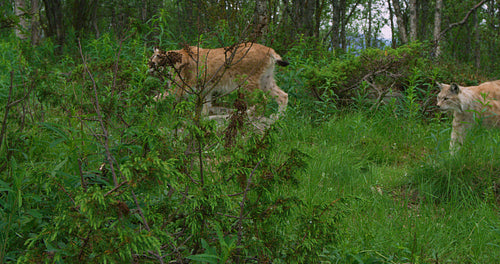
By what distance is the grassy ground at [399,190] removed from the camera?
2.83m

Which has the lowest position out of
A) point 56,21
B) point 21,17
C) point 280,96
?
point 280,96

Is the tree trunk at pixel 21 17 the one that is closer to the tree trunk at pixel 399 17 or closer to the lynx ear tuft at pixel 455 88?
A: the lynx ear tuft at pixel 455 88

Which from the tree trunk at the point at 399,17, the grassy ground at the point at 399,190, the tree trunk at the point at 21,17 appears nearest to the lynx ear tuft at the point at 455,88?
the grassy ground at the point at 399,190

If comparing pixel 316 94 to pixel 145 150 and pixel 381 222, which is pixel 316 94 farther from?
pixel 145 150

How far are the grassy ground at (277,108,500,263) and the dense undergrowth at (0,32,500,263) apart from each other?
0.05 ft

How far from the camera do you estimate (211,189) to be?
206 centimetres

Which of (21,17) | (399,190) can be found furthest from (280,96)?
(21,17)

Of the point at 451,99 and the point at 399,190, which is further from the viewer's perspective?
the point at 451,99

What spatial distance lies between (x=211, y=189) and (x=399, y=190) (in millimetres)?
2738

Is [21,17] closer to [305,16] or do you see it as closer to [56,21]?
[56,21]

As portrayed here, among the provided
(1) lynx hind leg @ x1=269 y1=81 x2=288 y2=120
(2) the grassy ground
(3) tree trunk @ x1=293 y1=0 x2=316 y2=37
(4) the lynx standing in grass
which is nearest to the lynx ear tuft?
(4) the lynx standing in grass

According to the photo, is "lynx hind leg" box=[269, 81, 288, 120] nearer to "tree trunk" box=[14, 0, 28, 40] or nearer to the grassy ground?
the grassy ground

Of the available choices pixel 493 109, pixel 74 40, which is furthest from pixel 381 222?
pixel 74 40

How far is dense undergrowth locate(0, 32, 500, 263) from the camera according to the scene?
73.7 inches
